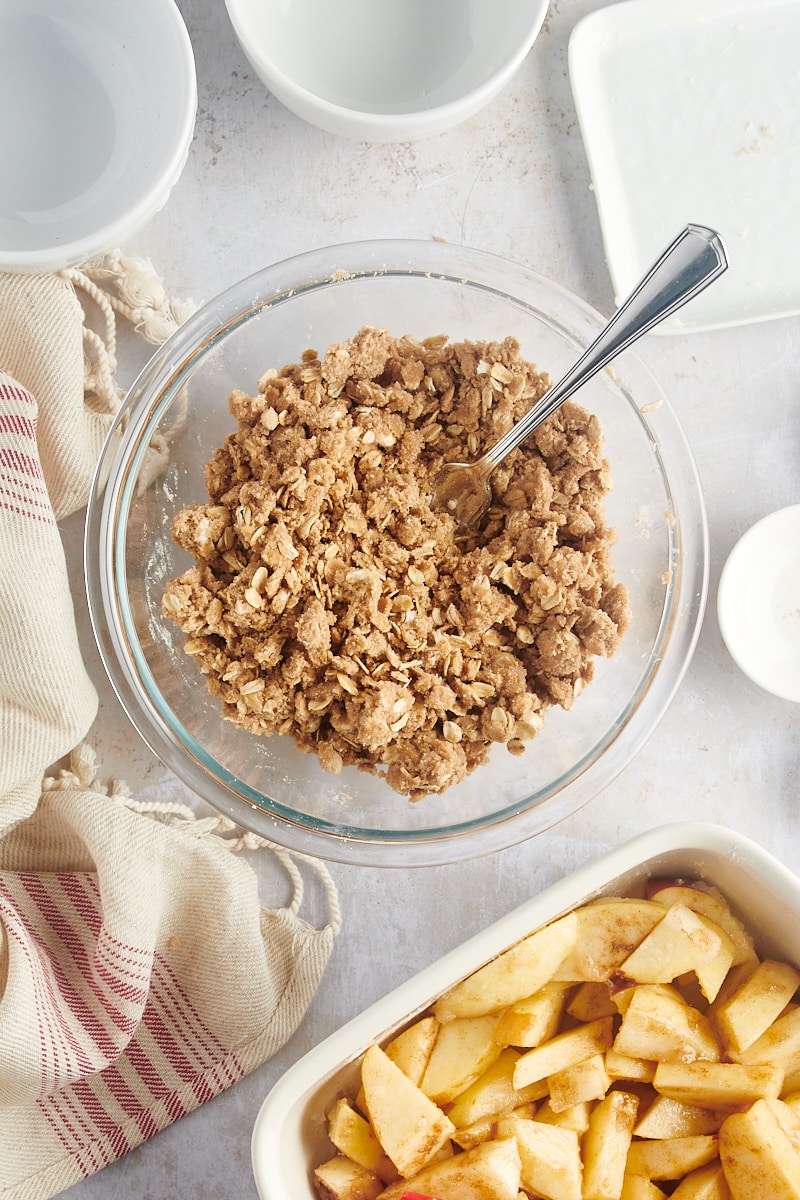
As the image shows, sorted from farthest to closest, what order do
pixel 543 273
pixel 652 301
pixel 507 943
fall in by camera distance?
pixel 543 273
pixel 507 943
pixel 652 301

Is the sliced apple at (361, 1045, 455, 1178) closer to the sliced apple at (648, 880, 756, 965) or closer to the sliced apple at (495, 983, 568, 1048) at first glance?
the sliced apple at (495, 983, 568, 1048)

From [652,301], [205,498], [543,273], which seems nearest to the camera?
[652,301]

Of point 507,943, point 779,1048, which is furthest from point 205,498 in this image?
point 779,1048

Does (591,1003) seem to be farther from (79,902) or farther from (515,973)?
(79,902)

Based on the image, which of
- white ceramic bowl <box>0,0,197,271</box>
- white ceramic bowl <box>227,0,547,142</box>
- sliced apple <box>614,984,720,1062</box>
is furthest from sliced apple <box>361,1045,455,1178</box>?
white ceramic bowl <box>227,0,547,142</box>

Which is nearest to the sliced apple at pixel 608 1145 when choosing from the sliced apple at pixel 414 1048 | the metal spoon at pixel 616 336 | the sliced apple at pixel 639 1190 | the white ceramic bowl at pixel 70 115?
the sliced apple at pixel 639 1190

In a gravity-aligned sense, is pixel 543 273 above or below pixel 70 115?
above

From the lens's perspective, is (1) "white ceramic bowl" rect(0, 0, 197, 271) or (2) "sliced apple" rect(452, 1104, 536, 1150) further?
(1) "white ceramic bowl" rect(0, 0, 197, 271)
